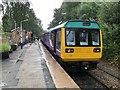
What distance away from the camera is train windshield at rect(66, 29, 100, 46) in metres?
16.4

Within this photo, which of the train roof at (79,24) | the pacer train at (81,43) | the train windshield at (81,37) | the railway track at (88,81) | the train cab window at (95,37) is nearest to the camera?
the railway track at (88,81)

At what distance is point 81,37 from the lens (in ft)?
54.3

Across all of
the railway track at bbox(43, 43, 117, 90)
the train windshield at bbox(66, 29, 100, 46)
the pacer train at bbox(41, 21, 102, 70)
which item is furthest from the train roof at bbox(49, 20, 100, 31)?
the railway track at bbox(43, 43, 117, 90)

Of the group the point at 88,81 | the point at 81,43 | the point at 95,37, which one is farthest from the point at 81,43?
the point at 88,81

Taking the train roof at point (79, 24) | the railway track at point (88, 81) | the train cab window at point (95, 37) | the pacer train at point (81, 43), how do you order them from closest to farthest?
the railway track at point (88, 81)
the pacer train at point (81, 43)
the train roof at point (79, 24)
the train cab window at point (95, 37)

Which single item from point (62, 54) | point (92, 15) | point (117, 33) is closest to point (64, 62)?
point (62, 54)

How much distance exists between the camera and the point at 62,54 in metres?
16.4

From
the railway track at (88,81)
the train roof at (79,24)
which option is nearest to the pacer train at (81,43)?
the train roof at (79,24)

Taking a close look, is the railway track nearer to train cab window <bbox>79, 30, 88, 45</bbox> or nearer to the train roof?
train cab window <bbox>79, 30, 88, 45</bbox>

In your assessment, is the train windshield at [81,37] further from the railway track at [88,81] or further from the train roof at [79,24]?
the railway track at [88,81]

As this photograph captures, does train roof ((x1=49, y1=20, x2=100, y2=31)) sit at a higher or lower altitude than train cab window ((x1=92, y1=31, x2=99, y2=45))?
higher

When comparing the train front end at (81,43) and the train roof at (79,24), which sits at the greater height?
the train roof at (79,24)

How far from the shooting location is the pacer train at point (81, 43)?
16.3 metres

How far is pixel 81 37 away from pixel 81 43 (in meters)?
0.32
